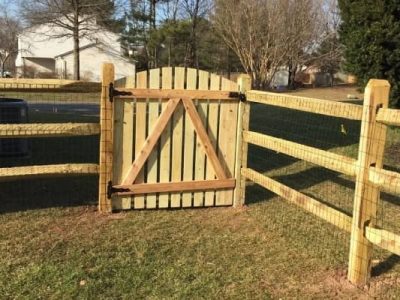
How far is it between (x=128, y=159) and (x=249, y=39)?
29.5 metres

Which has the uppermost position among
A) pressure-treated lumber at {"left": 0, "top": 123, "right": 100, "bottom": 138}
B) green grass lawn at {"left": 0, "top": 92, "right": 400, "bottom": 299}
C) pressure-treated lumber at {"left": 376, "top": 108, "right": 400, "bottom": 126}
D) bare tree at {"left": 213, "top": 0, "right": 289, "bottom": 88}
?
bare tree at {"left": 213, "top": 0, "right": 289, "bottom": 88}

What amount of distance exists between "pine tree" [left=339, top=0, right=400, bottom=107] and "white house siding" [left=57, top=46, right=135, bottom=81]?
135 feet

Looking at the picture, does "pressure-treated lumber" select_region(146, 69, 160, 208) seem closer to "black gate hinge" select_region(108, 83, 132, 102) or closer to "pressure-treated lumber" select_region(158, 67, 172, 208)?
"pressure-treated lumber" select_region(158, 67, 172, 208)

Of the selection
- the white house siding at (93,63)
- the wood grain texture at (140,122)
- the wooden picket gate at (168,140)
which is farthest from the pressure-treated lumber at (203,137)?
the white house siding at (93,63)

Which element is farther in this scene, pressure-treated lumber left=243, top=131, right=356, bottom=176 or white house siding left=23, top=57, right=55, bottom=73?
white house siding left=23, top=57, right=55, bottom=73

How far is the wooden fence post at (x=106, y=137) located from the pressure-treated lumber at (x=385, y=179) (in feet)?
9.77

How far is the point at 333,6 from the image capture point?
41.3 metres

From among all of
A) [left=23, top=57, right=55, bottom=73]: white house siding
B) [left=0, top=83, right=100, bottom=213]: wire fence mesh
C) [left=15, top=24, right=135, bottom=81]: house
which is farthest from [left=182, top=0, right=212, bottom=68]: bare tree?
[left=0, top=83, right=100, bottom=213]: wire fence mesh

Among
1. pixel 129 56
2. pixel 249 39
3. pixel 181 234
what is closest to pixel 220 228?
pixel 181 234

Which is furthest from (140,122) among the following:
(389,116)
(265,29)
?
(265,29)

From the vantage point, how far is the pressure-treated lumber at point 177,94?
5.86 m

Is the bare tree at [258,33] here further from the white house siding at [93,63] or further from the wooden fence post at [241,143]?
the wooden fence post at [241,143]

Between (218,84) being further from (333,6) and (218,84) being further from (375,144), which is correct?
(333,6)

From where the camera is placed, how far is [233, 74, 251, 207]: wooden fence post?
21.1 ft
